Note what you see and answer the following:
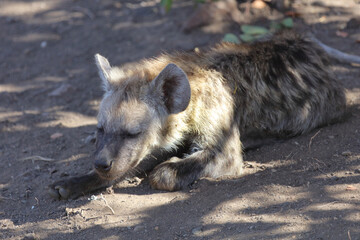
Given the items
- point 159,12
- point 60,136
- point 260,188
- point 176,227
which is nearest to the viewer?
point 176,227

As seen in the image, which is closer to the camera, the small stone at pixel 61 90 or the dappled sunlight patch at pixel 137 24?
the small stone at pixel 61 90

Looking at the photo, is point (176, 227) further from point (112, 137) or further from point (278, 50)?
point (278, 50)

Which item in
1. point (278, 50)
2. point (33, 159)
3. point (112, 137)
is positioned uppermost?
point (278, 50)

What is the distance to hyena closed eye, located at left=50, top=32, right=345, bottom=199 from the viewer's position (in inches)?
111

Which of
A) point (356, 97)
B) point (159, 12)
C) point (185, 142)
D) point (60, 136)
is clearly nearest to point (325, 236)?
point (185, 142)

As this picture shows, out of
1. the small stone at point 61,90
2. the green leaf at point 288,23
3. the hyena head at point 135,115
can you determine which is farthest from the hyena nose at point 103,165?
the green leaf at point 288,23

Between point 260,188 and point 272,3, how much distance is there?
2.88 m

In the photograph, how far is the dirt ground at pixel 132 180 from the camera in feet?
8.01

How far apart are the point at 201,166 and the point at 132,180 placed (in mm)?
481

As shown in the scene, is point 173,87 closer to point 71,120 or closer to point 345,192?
point 345,192

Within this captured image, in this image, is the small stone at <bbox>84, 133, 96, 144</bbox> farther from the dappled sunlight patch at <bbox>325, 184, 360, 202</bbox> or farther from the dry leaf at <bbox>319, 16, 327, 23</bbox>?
the dry leaf at <bbox>319, 16, 327, 23</bbox>

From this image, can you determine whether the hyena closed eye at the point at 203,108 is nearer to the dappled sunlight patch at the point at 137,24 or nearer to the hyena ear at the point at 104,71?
the hyena ear at the point at 104,71

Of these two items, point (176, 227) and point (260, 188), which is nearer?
point (176, 227)

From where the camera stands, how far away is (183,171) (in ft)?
9.61
